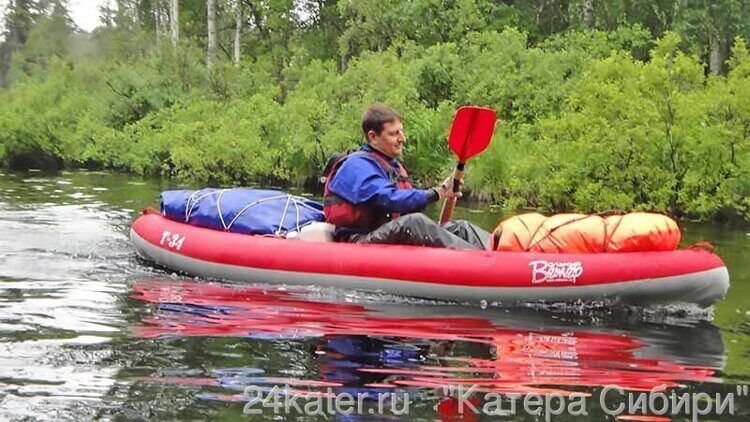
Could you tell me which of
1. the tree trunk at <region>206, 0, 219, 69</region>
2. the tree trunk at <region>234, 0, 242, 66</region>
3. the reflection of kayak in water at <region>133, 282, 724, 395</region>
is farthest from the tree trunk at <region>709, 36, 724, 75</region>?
the reflection of kayak in water at <region>133, 282, 724, 395</region>

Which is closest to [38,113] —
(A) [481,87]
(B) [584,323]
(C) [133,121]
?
(C) [133,121]

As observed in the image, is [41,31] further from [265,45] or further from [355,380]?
[355,380]

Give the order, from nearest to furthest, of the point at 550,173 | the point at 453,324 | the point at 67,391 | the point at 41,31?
the point at 67,391, the point at 453,324, the point at 550,173, the point at 41,31

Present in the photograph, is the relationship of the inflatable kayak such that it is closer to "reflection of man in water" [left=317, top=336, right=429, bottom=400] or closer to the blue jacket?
the blue jacket

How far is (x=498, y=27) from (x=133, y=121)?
943cm

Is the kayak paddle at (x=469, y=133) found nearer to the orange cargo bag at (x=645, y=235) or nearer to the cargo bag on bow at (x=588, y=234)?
the cargo bag on bow at (x=588, y=234)

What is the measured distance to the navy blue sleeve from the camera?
575cm

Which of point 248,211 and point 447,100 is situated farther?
point 447,100

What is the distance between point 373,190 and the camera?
5.79m

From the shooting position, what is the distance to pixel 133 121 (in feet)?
72.6

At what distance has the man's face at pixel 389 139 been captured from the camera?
596 cm

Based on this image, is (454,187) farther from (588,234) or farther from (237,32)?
(237,32)

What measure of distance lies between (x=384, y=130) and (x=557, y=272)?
59.3 inches

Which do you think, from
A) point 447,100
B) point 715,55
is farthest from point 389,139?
point 715,55
